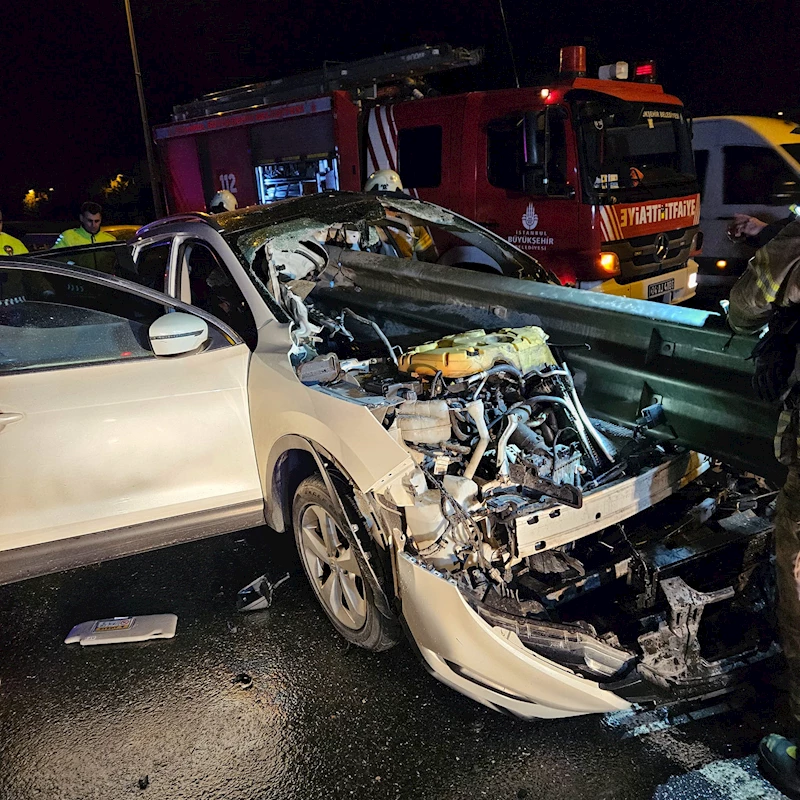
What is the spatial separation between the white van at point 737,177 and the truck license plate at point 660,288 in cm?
165

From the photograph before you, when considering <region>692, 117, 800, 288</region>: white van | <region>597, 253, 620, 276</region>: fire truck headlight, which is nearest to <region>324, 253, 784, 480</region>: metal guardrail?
<region>597, 253, 620, 276</region>: fire truck headlight

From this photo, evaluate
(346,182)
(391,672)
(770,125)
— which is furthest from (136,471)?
(770,125)

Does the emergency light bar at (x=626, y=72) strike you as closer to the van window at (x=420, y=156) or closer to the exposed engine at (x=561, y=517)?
the van window at (x=420, y=156)

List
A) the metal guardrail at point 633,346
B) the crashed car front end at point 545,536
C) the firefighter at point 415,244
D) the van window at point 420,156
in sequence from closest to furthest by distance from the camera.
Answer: the crashed car front end at point 545,536 < the metal guardrail at point 633,346 < the firefighter at point 415,244 < the van window at point 420,156

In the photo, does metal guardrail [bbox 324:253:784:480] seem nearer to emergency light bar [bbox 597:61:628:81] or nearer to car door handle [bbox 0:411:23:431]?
car door handle [bbox 0:411:23:431]

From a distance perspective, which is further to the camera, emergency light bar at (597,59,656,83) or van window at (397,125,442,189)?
van window at (397,125,442,189)

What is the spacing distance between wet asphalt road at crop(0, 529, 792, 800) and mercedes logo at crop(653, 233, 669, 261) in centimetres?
508

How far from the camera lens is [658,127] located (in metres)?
6.93

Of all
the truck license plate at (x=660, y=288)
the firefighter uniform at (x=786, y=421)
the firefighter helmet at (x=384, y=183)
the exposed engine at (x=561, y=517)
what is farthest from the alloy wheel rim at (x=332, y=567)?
the truck license plate at (x=660, y=288)

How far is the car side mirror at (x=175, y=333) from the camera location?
9.20 ft

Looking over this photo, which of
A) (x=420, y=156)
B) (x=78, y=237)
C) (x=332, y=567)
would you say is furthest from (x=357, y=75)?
(x=332, y=567)

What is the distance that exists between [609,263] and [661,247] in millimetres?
968

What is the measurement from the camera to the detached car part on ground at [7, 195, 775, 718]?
2.24 meters

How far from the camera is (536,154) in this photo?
6.22 meters
